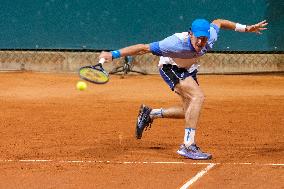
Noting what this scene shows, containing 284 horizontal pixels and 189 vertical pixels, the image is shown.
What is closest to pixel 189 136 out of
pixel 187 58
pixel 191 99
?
pixel 191 99

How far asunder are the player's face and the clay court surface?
56.0 inches

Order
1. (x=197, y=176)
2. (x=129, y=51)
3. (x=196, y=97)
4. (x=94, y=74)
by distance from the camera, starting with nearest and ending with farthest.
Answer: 1. (x=197, y=176)
2. (x=94, y=74)
3. (x=129, y=51)
4. (x=196, y=97)

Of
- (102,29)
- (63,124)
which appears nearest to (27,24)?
(102,29)

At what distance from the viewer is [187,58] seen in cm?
1004

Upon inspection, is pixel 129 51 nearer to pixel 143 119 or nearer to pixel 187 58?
pixel 187 58

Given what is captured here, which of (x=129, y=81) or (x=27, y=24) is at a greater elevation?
(x=27, y=24)

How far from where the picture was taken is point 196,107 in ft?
32.4

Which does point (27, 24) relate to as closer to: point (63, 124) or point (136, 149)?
point (63, 124)

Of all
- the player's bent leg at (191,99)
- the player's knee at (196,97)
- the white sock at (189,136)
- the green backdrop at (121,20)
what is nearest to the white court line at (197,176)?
the white sock at (189,136)

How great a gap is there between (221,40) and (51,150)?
1032 cm

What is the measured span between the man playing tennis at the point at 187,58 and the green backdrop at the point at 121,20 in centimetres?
963

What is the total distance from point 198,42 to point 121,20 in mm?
10828

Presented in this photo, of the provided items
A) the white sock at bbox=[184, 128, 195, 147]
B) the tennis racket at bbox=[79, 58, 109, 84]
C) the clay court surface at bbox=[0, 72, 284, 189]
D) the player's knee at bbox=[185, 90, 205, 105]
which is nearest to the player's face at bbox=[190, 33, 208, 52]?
the player's knee at bbox=[185, 90, 205, 105]

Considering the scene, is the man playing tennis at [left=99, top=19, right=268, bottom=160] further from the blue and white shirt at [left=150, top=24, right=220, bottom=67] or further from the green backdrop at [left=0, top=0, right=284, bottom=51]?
the green backdrop at [left=0, top=0, right=284, bottom=51]
